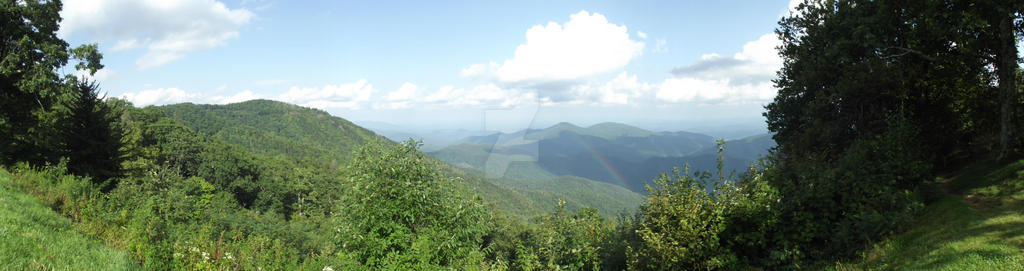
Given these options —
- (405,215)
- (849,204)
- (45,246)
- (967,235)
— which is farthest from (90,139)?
(967,235)

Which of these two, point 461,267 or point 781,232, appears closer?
point 781,232

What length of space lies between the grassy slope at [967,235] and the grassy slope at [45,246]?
35.8ft

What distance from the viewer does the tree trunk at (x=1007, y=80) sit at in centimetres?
965

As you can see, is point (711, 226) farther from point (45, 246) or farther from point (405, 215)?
point (45, 246)

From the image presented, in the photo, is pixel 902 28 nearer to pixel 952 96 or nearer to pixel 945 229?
pixel 952 96

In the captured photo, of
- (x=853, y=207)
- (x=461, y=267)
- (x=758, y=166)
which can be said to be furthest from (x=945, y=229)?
(x=461, y=267)

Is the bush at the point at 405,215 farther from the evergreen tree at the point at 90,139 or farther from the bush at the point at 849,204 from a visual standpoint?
the evergreen tree at the point at 90,139

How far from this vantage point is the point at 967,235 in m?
5.71

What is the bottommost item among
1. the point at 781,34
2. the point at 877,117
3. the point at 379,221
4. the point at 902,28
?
the point at 379,221

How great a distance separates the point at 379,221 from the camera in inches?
358

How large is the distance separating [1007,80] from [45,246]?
808 inches

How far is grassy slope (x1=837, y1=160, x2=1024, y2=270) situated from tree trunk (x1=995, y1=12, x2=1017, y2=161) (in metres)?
1.67

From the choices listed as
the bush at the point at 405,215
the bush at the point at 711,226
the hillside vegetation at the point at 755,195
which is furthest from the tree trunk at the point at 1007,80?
the bush at the point at 405,215

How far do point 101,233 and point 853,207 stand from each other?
14055mm
